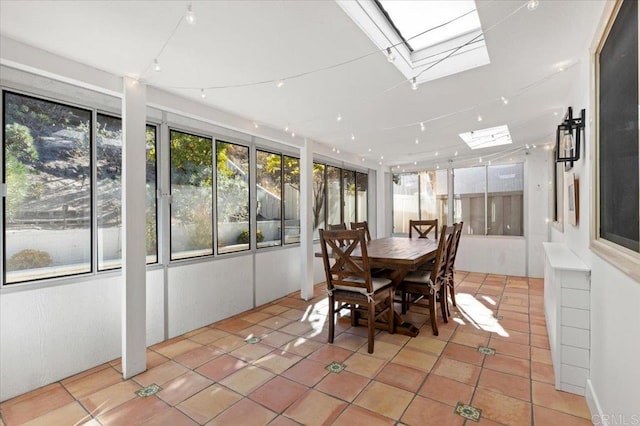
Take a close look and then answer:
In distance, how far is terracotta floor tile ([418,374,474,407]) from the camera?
2.01 metres

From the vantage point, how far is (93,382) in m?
2.28

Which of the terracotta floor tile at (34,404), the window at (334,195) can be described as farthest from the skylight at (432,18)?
the window at (334,195)

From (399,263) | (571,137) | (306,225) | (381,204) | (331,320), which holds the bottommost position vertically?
(331,320)

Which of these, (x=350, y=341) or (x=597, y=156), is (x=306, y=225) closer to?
(x=350, y=341)

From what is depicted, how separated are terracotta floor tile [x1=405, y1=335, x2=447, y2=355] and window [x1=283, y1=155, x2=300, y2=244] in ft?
7.81

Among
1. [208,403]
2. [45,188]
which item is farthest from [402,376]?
[45,188]

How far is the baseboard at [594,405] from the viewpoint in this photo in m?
1.57

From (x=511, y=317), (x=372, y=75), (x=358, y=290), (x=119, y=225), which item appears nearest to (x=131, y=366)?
(x=119, y=225)

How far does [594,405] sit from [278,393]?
1.98m

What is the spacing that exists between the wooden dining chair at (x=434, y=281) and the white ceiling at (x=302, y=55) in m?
1.41

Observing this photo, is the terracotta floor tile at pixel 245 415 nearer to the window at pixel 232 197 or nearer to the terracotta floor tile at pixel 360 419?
the terracotta floor tile at pixel 360 419

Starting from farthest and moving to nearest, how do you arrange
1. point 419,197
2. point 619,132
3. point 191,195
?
point 419,197 < point 191,195 < point 619,132

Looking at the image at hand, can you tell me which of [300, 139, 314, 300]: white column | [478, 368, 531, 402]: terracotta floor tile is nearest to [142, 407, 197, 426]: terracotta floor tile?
[478, 368, 531, 402]: terracotta floor tile

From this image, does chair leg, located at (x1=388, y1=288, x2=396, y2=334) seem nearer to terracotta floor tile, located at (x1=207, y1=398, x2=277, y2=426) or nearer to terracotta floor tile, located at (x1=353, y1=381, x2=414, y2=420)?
terracotta floor tile, located at (x1=353, y1=381, x2=414, y2=420)
